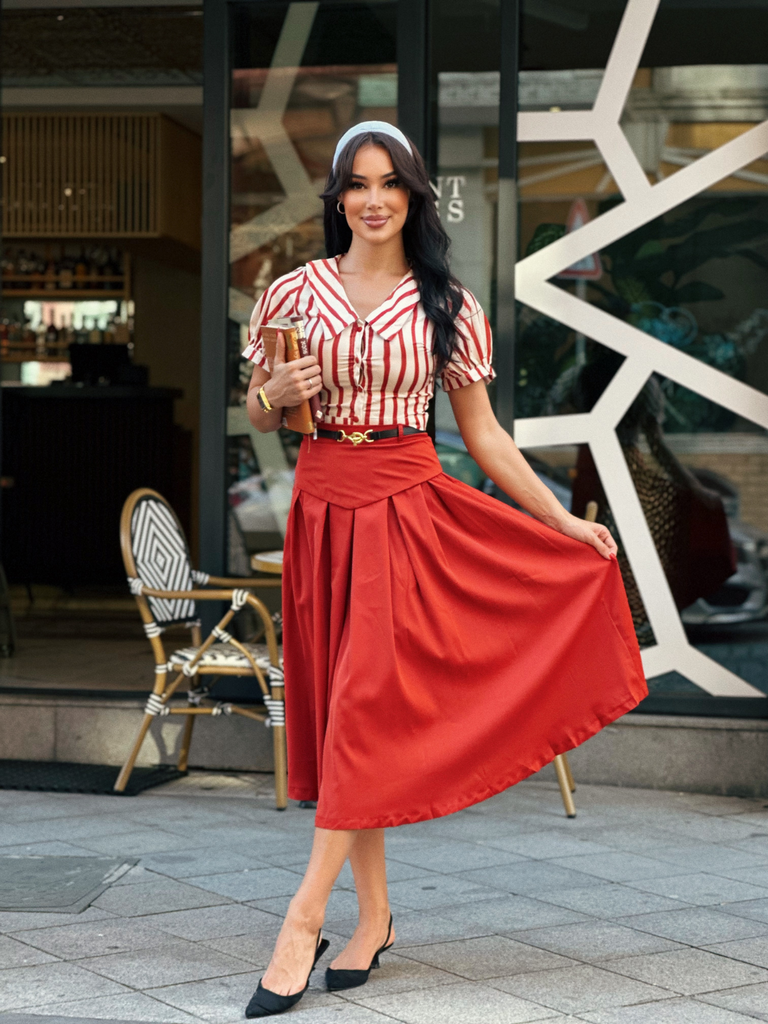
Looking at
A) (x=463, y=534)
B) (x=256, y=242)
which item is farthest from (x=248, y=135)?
(x=463, y=534)

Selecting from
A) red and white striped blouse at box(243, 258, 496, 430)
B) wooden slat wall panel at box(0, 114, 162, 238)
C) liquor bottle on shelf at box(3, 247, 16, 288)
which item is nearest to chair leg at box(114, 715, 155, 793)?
red and white striped blouse at box(243, 258, 496, 430)

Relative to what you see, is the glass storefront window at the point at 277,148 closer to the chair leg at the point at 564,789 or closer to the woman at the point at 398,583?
the chair leg at the point at 564,789

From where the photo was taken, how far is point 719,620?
5609 mm

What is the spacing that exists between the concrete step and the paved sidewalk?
4.6 inches

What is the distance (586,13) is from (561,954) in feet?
12.2

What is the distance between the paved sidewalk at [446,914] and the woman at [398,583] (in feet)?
0.85

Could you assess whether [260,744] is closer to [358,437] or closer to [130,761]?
[130,761]

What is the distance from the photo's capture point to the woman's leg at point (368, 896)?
3.21 metres

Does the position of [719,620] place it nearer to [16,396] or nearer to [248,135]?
[248,135]

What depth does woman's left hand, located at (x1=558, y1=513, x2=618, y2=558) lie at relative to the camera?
3.36m

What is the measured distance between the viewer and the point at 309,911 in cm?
307

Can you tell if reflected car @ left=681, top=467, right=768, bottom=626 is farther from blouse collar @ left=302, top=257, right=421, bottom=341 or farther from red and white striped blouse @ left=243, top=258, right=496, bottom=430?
blouse collar @ left=302, top=257, right=421, bottom=341

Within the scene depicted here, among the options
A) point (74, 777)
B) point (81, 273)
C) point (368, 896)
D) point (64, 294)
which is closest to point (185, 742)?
point (74, 777)

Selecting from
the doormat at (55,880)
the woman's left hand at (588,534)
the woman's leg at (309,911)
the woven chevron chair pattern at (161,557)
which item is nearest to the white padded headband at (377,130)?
the woman's left hand at (588,534)
